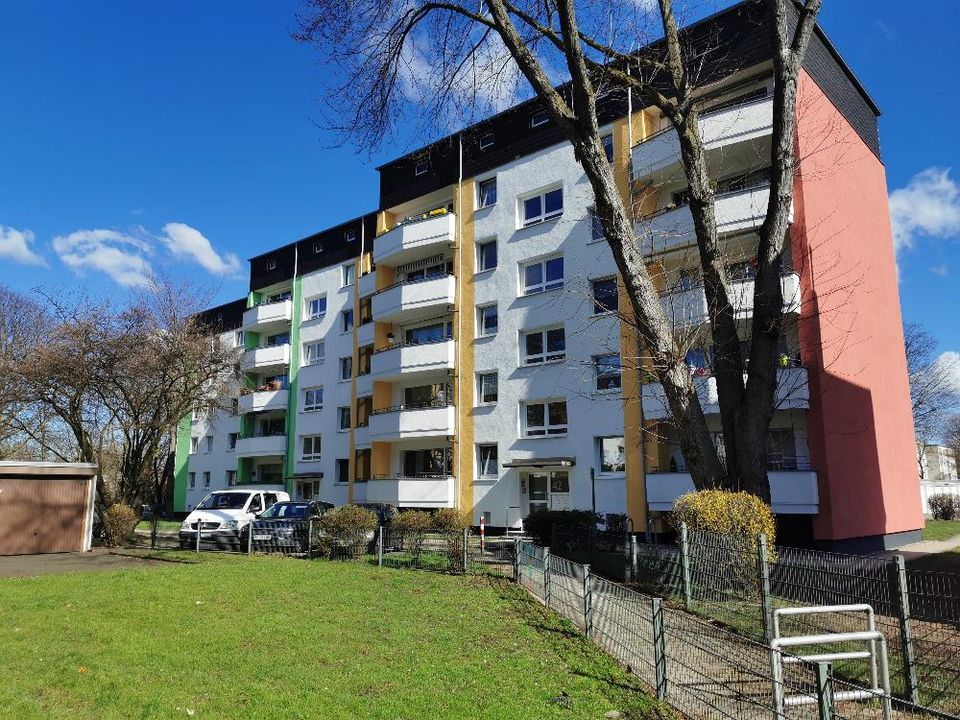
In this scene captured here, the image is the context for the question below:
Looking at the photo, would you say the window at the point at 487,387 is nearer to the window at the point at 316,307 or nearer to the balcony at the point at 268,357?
the window at the point at 316,307

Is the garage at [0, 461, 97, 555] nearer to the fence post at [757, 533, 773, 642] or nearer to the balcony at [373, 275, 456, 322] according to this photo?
the balcony at [373, 275, 456, 322]

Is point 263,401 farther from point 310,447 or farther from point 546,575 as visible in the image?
point 546,575

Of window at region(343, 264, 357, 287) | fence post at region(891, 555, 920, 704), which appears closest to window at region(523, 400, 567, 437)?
window at region(343, 264, 357, 287)

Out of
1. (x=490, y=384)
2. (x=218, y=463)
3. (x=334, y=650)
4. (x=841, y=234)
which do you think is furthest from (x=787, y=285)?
(x=218, y=463)

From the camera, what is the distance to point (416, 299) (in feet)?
96.9

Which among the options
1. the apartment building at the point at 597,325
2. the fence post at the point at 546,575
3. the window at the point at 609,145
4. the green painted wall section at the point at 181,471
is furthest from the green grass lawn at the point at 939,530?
the green painted wall section at the point at 181,471

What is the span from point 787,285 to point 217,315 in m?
38.6

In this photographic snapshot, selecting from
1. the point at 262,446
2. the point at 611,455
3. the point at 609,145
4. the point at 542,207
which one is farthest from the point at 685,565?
the point at 262,446

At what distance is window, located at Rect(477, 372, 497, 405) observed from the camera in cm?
2702

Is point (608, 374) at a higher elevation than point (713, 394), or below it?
higher

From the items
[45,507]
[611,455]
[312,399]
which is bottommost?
[45,507]

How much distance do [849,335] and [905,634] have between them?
16.7 m

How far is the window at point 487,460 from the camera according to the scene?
26.6 m

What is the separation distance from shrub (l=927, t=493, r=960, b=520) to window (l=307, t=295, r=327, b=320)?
107 ft
